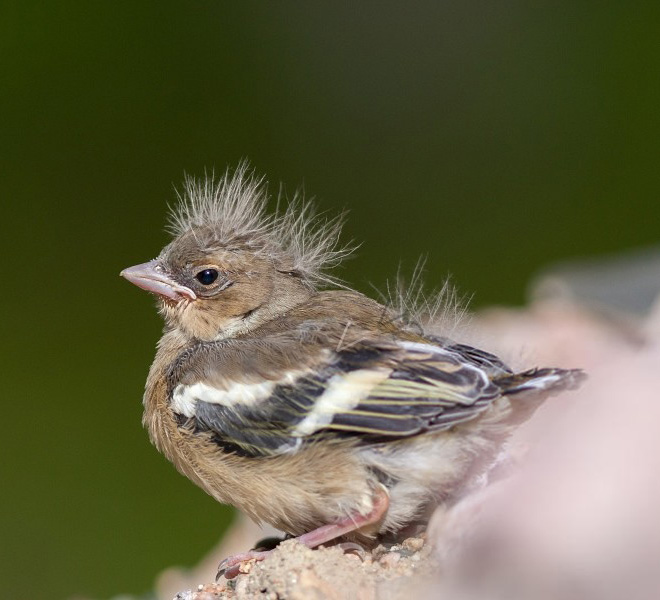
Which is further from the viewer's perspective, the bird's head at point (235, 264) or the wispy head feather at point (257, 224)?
the wispy head feather at point (257, 224)

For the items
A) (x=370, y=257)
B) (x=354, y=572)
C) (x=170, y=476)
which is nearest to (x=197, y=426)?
(x=354, y=572)

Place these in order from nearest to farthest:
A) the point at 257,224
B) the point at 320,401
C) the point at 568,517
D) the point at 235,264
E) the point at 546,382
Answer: the point at 568,517 < the point at 546,382 < the point at 320,401 < the point at 235,264 < the point at 257,224

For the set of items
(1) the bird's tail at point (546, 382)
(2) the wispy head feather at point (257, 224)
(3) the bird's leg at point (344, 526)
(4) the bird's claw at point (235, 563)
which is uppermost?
(2) the wispy head feather at point (257, 224)

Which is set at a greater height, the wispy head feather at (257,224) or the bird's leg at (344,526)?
the wispy head feather at (257,224)

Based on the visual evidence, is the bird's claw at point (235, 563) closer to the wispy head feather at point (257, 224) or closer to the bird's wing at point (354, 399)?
the bird's wing at point (354, 399)

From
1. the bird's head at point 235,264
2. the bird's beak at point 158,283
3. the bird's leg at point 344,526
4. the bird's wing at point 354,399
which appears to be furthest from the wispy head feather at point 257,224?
the bird's leg at point 344,526

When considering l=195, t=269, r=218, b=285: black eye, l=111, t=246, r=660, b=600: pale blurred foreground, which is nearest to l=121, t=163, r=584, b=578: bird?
l=195, t=269, r=218, b=285: black eye

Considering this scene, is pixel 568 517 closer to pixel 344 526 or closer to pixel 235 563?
pixel 344 526

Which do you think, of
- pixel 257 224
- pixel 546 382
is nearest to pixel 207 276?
pixel 257 224

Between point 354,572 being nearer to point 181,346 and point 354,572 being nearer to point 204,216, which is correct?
point 181,346
